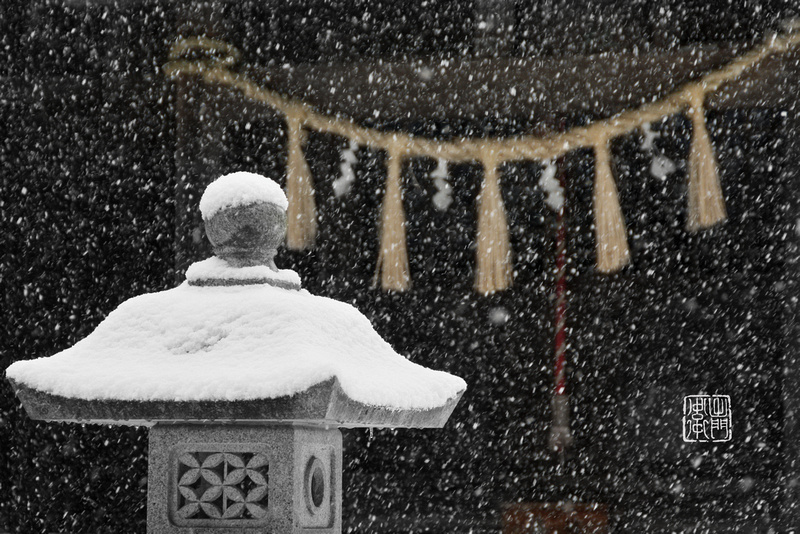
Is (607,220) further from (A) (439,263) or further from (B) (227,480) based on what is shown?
(B) (227,480)

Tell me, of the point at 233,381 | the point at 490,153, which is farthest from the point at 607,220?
the point at 233,381

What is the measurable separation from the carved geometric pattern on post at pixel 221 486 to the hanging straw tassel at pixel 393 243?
354 centimetres

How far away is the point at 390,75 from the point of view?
19.8ft

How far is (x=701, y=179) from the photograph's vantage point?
5648 mm

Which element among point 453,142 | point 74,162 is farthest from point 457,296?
point 74,162

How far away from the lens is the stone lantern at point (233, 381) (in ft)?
6.91

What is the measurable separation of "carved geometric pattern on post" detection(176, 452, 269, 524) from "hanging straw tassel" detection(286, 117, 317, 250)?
3.59 meters

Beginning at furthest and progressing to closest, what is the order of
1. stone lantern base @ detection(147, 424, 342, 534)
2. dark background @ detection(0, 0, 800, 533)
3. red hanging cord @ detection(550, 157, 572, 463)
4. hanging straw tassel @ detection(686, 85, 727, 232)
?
1. dark background @ detection(0, 0, 800, 533)
2. red hanging cord @ detection(550, 157, 572, 463)
3. hanging straw tassel @ detection(686, 85, 727, 232)
4. stone lantern base @ detection(147, 424, 342, 534)

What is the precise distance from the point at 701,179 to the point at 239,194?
13.2ft

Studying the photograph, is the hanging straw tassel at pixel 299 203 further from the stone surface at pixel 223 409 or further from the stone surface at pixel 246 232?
the stone surface at pixel 223 409

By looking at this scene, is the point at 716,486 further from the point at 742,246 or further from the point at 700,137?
the point at 700,137

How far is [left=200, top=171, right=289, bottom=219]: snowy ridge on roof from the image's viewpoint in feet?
7.66

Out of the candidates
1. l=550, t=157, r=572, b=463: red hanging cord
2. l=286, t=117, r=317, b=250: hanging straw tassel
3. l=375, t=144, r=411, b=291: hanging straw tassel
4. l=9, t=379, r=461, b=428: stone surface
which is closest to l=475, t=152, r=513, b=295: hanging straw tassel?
l=550, t=157, r=572, b=463: red hanging cord

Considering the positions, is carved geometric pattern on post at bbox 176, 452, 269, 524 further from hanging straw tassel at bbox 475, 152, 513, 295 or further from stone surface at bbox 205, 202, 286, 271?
hanging straw tassel at bbox 475, 152, 513, 295
